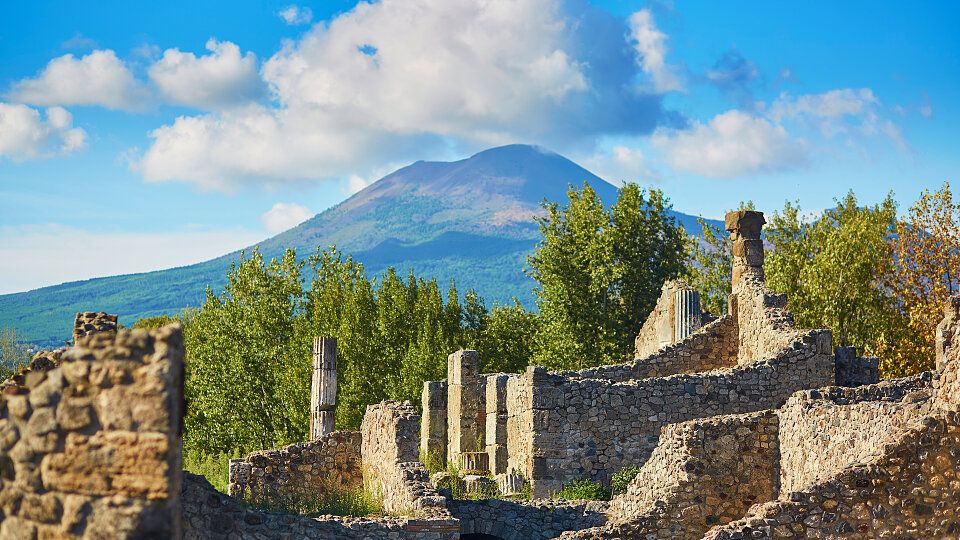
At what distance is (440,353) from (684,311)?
1893 centimetres

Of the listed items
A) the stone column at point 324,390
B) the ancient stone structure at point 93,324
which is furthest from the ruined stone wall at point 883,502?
the stone column at point 324,390

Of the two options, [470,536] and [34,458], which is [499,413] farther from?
[34,458]

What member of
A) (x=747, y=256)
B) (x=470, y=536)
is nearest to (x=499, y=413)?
(x=470, y=536)

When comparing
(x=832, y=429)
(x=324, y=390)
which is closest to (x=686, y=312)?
(x=324, y=390)

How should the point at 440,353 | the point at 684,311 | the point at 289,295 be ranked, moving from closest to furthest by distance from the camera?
the point at 684,311
the point at 440,353
the point at 289,295

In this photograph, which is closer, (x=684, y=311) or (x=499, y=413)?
(x=499, y=413)

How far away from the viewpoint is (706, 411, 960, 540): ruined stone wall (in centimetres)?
1081

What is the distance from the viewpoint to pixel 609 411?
22.3 metres

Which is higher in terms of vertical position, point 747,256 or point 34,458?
point 747,256

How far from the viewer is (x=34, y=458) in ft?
19.2

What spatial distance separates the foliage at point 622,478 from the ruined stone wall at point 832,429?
6.70 metres


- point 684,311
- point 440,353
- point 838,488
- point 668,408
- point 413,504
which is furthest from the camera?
point 440,353

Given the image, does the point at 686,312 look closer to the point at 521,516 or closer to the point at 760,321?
the point at 760,321

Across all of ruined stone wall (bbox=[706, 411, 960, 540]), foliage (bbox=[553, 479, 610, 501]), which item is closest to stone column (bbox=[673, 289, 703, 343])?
foliage (bbox=[553, 479, 610, 501])
